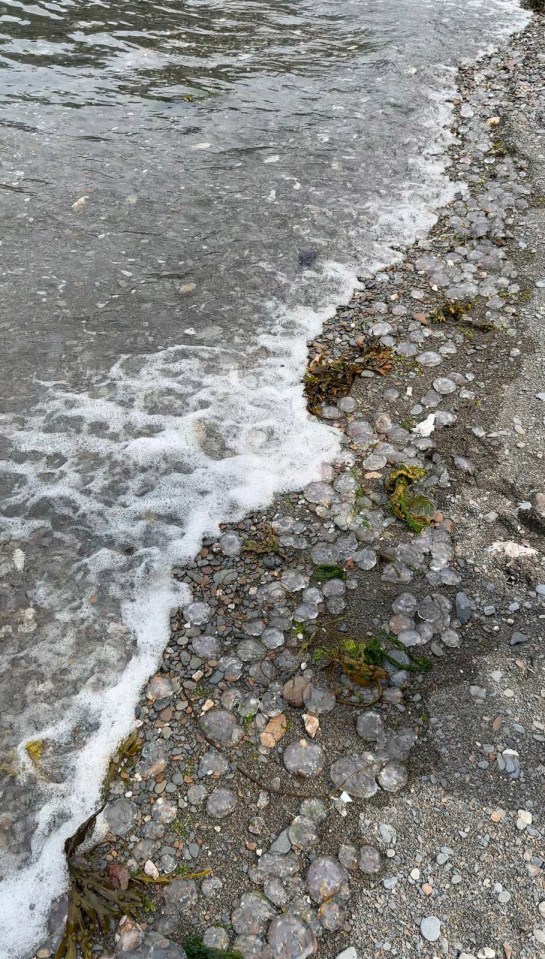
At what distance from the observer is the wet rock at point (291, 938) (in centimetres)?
255

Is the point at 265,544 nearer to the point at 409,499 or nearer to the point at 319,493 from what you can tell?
the point at 319,493

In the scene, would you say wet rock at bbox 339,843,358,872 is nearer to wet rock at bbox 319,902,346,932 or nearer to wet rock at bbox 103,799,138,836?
wet rock at bbox 319,902,346,932

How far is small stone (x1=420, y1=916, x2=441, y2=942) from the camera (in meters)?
2.53

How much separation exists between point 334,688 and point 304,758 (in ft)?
1.25

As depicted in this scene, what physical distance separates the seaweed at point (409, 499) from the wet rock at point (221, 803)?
6.03 ft

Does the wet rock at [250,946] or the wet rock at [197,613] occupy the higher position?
the wet rock at [197,613]

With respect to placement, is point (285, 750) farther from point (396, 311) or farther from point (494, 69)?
point (494, 69)

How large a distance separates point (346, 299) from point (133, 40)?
303 inches

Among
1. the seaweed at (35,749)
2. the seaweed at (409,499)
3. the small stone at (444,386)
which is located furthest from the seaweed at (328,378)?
the seaweed at (35,749)

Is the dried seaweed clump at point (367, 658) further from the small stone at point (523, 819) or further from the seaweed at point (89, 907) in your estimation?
the seaweed at point (89, 907)

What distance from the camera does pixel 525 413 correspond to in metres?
4.55

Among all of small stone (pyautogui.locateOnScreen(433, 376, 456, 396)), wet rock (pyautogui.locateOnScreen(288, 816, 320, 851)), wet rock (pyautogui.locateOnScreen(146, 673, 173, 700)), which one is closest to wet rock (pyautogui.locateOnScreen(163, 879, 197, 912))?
wet rock (pyautogui.locateOnScreen(288, 816, 320, 851))

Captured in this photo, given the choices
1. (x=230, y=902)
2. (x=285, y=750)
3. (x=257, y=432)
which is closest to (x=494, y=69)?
(x=257, y=432)

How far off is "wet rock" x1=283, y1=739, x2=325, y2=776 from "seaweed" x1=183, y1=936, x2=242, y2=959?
736 millimetres
